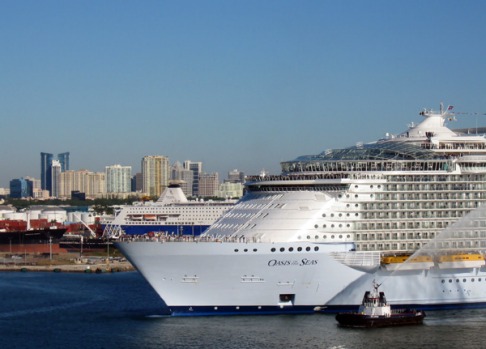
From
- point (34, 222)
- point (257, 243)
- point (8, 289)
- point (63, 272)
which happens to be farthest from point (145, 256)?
point (34, 222)

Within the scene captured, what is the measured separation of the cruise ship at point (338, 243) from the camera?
37.9 metres

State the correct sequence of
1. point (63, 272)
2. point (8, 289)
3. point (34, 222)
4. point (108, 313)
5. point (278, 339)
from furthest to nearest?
point (34, 222)
point (63, 272)
point (8, 289)
point (108, 313)
point (278, 339)

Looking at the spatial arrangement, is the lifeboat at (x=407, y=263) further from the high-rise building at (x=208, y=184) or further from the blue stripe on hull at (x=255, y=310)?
the high-rise building at (x=208, y=184)

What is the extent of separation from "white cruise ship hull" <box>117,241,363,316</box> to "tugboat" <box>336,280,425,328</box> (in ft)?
4.30

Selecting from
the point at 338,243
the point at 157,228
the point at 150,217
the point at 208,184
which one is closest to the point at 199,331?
the point at 338,243

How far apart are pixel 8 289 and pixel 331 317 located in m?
23.4

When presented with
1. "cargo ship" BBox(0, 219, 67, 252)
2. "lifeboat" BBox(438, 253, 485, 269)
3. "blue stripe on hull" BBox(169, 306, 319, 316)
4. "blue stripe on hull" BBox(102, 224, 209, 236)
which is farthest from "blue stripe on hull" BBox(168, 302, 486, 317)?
"blue stripe on hull" BBox(102, 224, 209, 236)

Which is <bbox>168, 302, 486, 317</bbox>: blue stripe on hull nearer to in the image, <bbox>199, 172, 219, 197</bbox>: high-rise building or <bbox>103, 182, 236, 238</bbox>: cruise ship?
<bbox>103, 182, 236, 238</bbox>: cruise ship

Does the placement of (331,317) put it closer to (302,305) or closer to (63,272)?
(302,305)

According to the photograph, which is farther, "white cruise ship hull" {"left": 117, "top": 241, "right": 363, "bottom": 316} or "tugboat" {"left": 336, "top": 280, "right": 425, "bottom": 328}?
"white cruise ship hull" {"left": 117, "top": 241, "right": 363, "bottom": 316}

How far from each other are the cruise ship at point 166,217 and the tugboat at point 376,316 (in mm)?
59749

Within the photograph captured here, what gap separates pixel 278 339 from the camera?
3447 cm

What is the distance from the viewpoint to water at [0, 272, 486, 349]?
34188mm

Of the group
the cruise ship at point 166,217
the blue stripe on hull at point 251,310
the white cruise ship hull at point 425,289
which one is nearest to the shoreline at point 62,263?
the cruise ship at point 166,217
